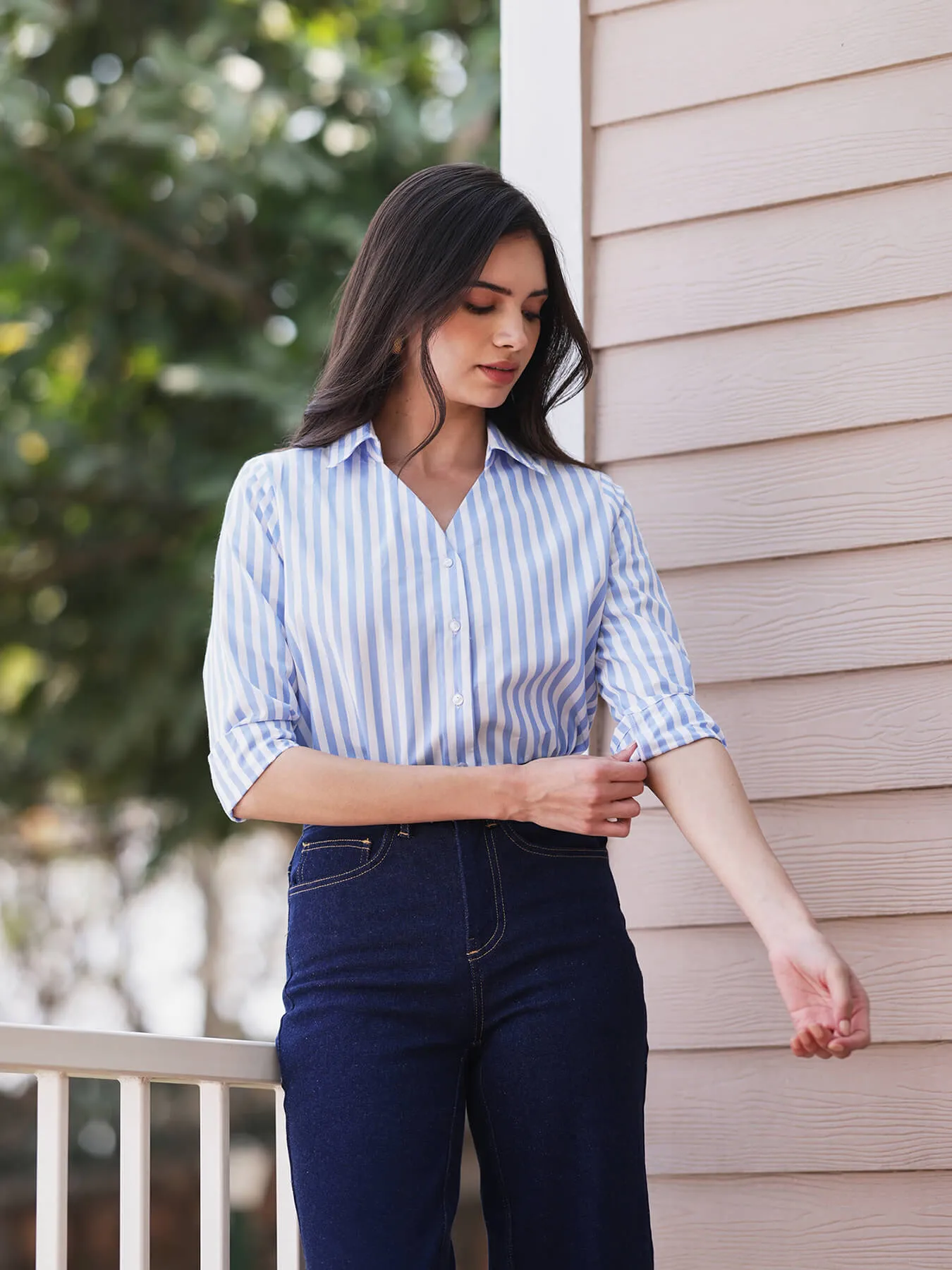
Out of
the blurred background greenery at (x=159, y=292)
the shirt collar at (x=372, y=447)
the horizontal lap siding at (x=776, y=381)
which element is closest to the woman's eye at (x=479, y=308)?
the shirt collar at (x=372, y=447)

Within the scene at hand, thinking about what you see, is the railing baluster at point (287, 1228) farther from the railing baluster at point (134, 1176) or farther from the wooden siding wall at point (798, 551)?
the wooden siding wall at point (798, 551)

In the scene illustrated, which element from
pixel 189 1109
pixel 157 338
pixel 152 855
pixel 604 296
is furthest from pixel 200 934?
pixel 604 296

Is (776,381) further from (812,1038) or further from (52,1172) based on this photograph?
(52,1172)

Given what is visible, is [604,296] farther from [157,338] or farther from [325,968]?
[157,338]

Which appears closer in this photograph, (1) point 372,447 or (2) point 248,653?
(2) point 248,653

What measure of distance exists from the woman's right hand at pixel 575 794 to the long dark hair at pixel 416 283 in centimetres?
42

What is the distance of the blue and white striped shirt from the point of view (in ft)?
5.00

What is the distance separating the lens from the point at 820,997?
1.35 meters

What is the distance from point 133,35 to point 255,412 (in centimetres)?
145

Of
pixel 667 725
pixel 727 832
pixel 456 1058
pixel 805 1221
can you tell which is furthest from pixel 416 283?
pixel 805 1221

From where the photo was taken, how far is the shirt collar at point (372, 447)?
1660mm

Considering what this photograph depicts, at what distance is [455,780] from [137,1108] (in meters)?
0.46

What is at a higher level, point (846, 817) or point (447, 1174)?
point (846, 817)

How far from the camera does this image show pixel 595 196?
88.0 inches
